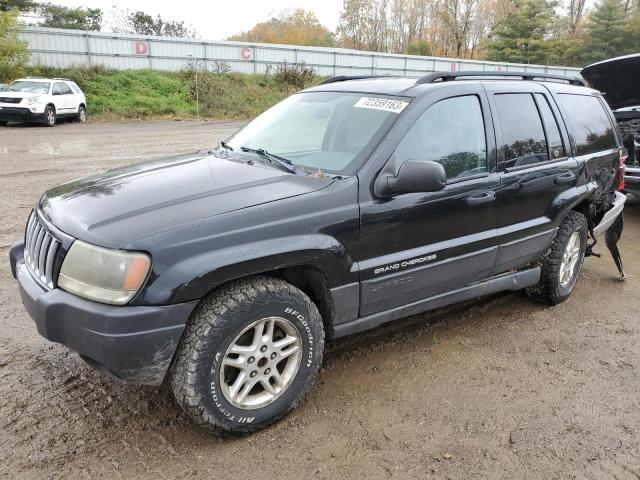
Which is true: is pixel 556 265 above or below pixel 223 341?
below

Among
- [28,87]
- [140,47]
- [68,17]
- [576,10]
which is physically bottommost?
[28,87]

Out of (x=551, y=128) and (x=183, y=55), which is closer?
(x=551, y=128)

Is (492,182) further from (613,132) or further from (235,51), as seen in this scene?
(235,51)

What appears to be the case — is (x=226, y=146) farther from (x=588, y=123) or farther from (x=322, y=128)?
(x=588, y=123)

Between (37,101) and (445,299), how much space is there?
726 inches

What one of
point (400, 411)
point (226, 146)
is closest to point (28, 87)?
point (226, 146)

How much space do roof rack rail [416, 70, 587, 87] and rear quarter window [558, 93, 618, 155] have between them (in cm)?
19

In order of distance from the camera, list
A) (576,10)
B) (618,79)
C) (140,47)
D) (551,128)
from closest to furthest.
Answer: (551,128) < (618,79) < (140,47) < (576,10)

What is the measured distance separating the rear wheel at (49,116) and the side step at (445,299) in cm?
1845

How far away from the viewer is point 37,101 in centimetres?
1814

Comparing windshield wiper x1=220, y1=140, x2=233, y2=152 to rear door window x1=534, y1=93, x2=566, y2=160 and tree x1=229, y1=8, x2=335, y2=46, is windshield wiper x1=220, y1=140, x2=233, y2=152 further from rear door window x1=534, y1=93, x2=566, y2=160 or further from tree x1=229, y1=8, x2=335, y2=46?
tree x1=229, y1=8, x2=335, y2=46

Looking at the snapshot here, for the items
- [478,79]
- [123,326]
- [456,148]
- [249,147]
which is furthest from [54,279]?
[478,79]

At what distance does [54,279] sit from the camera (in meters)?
2.62

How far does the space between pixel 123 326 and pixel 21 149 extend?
41.6 ft
